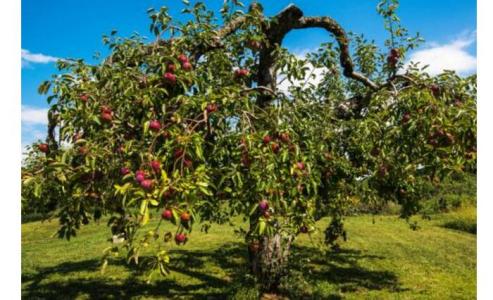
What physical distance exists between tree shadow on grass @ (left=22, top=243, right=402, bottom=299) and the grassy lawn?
2cm

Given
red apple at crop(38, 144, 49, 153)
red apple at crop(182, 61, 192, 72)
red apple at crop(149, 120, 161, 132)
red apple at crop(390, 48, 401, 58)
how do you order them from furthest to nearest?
1. red apple at crop(390, 48, 401, 58)
2. red apple at crop(38, 144, 49, 153)
3. red apple at crop(182, 61, 192, 72)
4. red apple at crop(149, 120, 161, 132)

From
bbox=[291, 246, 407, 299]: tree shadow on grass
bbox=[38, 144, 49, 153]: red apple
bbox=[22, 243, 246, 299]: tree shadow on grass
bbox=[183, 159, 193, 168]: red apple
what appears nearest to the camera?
bbox=[183, 159, 193, 168]: red apple

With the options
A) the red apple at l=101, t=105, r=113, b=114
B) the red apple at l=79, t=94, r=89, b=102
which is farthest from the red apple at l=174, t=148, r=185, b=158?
the red apple at l=79, t=94, r=89, b=102

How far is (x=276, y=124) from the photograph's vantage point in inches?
197

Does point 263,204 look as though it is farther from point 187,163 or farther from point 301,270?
point 301,270

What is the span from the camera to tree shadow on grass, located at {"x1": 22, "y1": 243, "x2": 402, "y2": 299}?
29.1ft

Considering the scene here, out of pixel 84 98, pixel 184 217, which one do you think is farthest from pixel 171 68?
pixel 184 217

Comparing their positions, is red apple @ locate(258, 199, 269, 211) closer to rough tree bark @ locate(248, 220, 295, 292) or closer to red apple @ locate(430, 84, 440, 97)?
red apple @ locate(430, 84, 440, 97)

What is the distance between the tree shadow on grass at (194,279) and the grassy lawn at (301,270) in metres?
0.02

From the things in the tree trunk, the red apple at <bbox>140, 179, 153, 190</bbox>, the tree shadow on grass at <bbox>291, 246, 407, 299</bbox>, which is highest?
the red apple at <bbox>140, 179, 153, 190</bbox>

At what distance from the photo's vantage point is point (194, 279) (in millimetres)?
9844

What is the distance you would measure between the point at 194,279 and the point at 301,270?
7.78 feet

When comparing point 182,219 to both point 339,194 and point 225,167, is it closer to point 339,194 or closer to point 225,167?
point 225,167

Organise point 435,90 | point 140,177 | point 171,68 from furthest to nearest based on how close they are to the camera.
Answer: point 435,90 → point 171,68 → point 140,177
